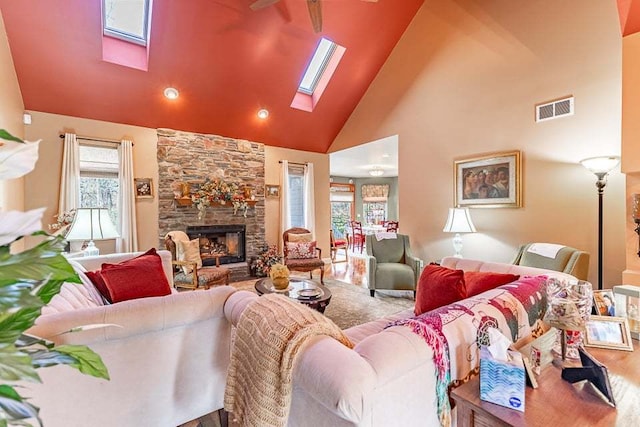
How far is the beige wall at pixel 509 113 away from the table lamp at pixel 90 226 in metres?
4.20

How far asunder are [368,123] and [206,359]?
5.07 meters

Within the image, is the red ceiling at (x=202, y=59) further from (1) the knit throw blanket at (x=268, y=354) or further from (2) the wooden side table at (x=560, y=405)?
(2) the wooden side table at (x=560, y=405)

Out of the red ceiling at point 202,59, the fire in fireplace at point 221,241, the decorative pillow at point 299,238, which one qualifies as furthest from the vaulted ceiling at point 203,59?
the decorative pillow at point 299,238

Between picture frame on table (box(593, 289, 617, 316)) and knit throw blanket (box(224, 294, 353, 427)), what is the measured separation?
1.31 meters

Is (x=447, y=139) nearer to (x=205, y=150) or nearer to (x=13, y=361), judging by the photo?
(x=205, y=150)

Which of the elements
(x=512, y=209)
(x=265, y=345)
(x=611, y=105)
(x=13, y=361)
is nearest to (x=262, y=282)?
(x=265, y=345)

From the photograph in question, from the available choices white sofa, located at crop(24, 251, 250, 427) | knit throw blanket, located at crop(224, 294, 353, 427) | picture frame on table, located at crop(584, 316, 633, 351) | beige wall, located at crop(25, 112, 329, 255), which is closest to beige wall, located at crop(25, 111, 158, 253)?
beige wall, located at crop(25, 112, 329, 255)

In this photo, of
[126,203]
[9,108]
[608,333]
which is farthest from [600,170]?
[9,108]

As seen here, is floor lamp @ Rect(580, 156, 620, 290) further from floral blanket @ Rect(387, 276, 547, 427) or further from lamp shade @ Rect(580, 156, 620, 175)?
floral blanket @ Rect(387, 276, 547, 427)

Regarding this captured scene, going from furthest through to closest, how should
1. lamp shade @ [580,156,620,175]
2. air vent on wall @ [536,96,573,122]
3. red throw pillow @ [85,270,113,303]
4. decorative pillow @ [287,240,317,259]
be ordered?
decorative pillow @ [287,240,317,259], air vent on wall @ [536,96,573,122], lamp shade @ [580,156,620,175], red throw pillow @ [85,270,113,303]

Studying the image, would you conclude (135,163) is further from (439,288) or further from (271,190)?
(439,288)

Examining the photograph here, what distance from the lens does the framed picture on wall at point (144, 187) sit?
465 centimetres

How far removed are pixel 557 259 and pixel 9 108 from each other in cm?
580

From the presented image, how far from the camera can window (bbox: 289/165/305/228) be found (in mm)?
6375
